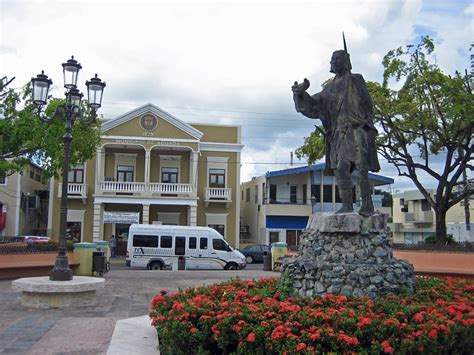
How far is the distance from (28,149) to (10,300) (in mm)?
5687

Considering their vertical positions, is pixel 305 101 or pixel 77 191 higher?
pixel 77 191

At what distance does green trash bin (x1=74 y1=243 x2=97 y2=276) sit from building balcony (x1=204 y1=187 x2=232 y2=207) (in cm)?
1640

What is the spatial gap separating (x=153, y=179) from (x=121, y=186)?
8.53 ft

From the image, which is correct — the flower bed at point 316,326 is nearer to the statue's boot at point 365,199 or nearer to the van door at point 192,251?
the statue's boot at point 365,199

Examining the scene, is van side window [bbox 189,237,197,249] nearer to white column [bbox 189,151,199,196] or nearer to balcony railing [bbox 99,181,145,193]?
white column [bbox 189,151,199,196]

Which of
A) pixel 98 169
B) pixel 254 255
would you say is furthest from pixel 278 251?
pixel 98 169

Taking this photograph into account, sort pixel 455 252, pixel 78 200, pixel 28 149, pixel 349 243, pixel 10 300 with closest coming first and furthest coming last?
pixel 349 243, pixel 10 300, pixel 28 149, pixel 455 252, pixel 78 200

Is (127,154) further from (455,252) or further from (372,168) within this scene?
(372,168)

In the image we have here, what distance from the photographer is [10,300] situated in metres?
11.6

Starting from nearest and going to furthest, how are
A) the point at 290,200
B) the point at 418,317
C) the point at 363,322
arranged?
the point at 363,322, the point at 418,317, the point at 290,200

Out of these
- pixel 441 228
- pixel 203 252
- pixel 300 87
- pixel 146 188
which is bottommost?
pixel 203 252

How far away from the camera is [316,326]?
505 cm

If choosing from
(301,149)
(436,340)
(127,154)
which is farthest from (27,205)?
(436,340)

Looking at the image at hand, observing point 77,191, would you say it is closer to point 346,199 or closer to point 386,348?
point 346,199
